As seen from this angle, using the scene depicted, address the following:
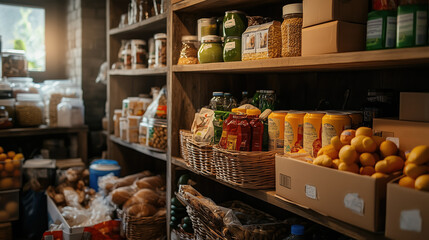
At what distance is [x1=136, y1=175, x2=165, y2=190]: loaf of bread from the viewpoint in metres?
2.67

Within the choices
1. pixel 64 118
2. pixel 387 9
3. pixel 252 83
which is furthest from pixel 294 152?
pixel 64 118

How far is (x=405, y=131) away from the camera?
1217 mm

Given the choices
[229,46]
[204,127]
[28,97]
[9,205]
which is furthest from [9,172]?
[229,46]

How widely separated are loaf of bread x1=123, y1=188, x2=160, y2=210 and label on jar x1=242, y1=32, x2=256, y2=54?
125 cm

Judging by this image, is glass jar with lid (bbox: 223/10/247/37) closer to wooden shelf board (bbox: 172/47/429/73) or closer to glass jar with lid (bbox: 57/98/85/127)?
wooden shelf board (bbox: 172/47/429/73)

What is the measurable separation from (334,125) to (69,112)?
2.75 meters

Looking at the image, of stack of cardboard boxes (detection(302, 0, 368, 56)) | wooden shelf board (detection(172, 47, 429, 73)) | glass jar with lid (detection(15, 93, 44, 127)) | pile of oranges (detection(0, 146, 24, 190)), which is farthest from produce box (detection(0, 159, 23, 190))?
stack of cardboard boxes (detection(302, 0, 368, 56))

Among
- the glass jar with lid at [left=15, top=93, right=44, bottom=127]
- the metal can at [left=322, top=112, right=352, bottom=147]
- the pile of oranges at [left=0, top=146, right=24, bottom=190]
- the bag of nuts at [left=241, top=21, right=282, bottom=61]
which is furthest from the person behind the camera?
the glass jar with lid at [left=15, top=93, right=44, bottom=127]

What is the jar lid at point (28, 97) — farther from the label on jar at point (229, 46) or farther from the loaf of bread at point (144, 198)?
the label on jar at point (229, 46)

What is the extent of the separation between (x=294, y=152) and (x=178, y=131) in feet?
3.04

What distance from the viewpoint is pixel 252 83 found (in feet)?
7.60

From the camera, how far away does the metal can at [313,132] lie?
54.8 inches

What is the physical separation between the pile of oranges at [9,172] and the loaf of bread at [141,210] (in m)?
1.20

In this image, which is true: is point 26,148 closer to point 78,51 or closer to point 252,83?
point 78,51
